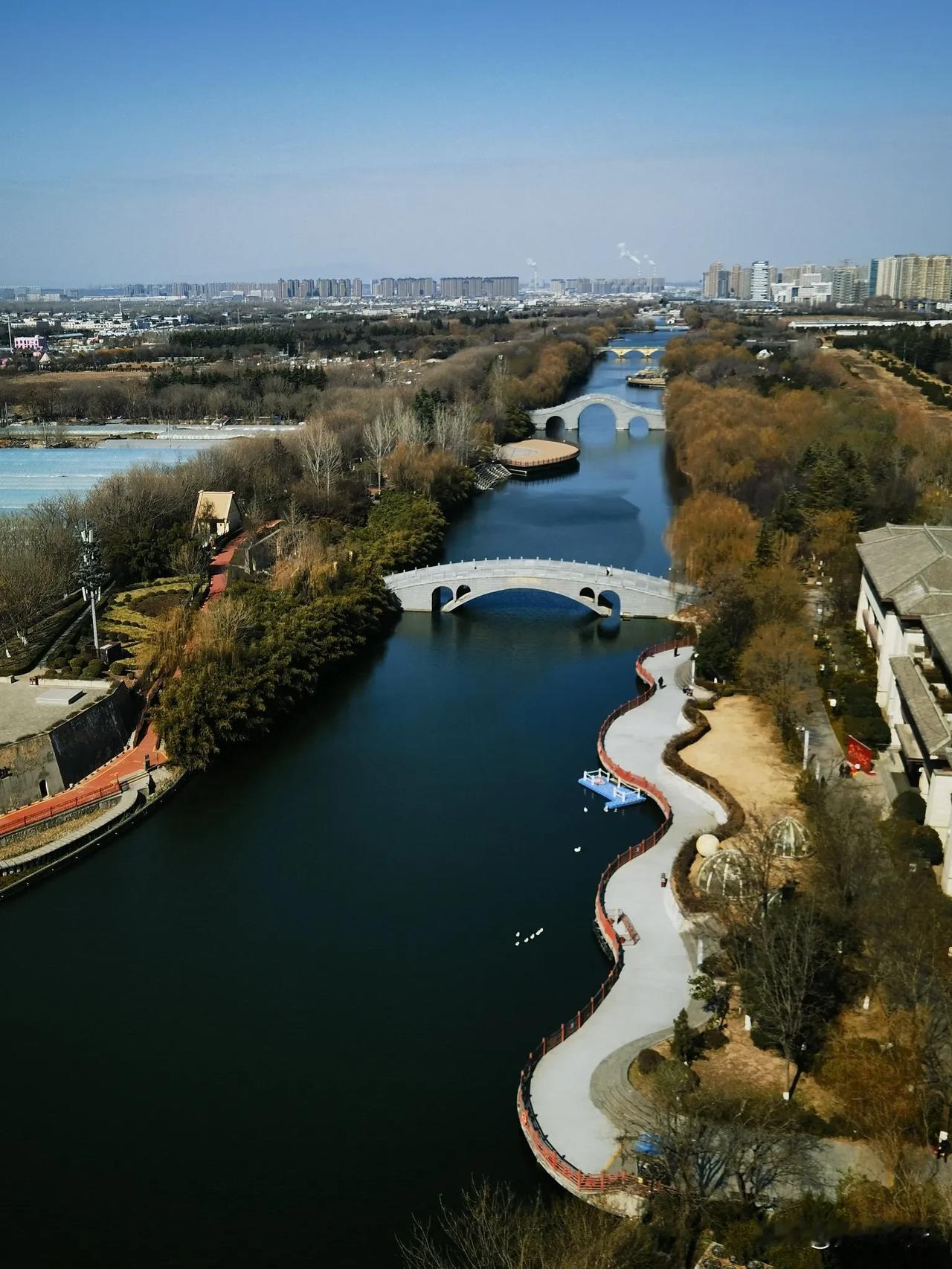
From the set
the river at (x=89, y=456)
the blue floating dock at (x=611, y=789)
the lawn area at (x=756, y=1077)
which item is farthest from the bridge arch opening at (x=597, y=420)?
the lawn area at (x=756, y=1077)

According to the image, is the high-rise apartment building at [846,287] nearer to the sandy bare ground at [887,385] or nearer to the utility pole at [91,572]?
the sandy bare ground at [887,385]

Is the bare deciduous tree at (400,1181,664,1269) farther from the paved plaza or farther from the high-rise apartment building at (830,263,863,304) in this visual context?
the high-rise apartment building at (830,263,863,304)

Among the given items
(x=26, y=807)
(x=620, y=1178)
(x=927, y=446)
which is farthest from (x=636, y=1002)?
(x=927, y=446)

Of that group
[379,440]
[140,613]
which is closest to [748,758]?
[140,613]

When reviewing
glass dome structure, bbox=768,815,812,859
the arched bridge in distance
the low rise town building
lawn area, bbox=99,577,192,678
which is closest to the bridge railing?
the arched bridge in distance

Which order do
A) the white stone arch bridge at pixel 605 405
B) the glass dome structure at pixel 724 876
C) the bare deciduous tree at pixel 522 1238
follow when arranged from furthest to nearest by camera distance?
the white stone arch bridge at pixel 605 405 → the glass dome structure at pixel 724 876 → the bare deciduous tree at pixel 522 1238

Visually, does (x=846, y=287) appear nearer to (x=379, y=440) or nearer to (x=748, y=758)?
(x=379, y=440)
